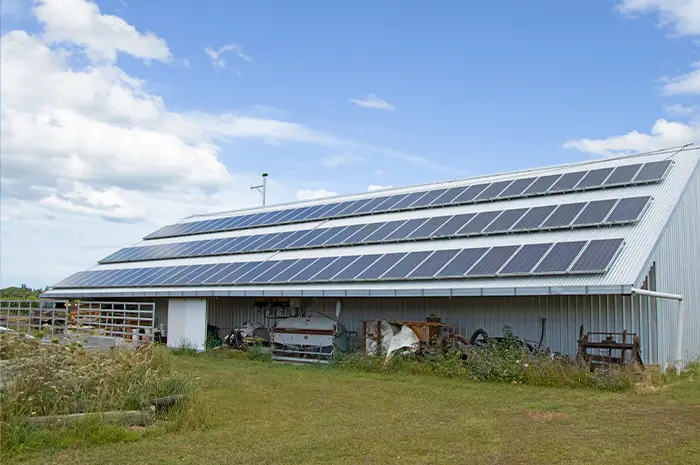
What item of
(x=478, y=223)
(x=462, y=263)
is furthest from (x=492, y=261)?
(x=478, y=223)

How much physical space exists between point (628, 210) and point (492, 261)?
4.49m

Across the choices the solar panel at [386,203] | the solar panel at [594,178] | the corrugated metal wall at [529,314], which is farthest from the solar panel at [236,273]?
the solar panel at [594,178]

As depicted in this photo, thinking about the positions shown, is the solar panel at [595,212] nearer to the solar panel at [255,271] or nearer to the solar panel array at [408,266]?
the solar panel array at [408,266]

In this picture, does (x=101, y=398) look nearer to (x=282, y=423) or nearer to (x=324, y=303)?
(x=282, y=423)

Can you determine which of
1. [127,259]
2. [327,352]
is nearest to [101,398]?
[327,352]

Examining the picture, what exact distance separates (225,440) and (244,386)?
6196 millimetres

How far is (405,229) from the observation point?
26.1 meters

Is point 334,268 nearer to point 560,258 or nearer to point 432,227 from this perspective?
point 432,227

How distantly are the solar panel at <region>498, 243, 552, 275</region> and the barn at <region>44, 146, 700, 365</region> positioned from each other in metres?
0.07

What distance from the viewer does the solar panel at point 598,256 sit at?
17797 mm

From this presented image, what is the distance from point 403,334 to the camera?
20.9m

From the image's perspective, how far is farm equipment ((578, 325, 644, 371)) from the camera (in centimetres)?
1730

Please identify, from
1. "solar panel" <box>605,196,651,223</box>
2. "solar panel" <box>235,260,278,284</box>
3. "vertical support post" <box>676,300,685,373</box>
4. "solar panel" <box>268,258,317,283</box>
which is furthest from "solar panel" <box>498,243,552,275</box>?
"solar panel" <box>235,260,278,284</box>

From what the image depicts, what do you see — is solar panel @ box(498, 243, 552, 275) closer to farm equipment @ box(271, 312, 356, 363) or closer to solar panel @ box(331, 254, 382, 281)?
solar panel @ box(331, 254, 382, 281)
